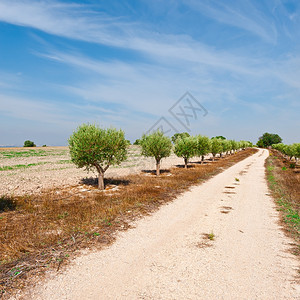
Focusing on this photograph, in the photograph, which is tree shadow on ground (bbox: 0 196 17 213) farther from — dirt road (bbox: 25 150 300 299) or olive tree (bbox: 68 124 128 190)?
dirt road (bbox: 25 150 300 299)

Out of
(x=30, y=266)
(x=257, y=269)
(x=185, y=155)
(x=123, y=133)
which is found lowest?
(x=257, y=269)

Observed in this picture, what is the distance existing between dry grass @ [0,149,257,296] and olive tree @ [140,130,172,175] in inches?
450

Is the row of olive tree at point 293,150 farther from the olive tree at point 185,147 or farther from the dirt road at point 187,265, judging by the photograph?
the dirt road at point 187,265

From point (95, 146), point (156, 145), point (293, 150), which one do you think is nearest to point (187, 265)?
point (95, 146)

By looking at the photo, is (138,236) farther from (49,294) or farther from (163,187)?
(163,187)

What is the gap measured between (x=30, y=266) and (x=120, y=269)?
3094mm

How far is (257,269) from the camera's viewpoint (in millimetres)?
7188

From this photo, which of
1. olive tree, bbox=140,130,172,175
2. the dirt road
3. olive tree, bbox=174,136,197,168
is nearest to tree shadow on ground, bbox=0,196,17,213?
the dirt road

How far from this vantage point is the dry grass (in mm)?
7292

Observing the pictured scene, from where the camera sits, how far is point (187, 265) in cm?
740

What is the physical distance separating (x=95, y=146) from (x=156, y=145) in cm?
1228

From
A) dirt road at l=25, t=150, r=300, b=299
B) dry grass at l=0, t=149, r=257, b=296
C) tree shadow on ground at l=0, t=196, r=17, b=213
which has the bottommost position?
dirt road at l=25, t=150, r=300, b=299

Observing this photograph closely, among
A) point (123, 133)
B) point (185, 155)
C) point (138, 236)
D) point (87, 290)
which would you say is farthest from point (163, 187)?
point (185, 155)

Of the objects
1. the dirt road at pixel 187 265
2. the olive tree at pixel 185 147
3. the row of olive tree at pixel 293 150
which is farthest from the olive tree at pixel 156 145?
the row of olive tree at pixel 293 150
